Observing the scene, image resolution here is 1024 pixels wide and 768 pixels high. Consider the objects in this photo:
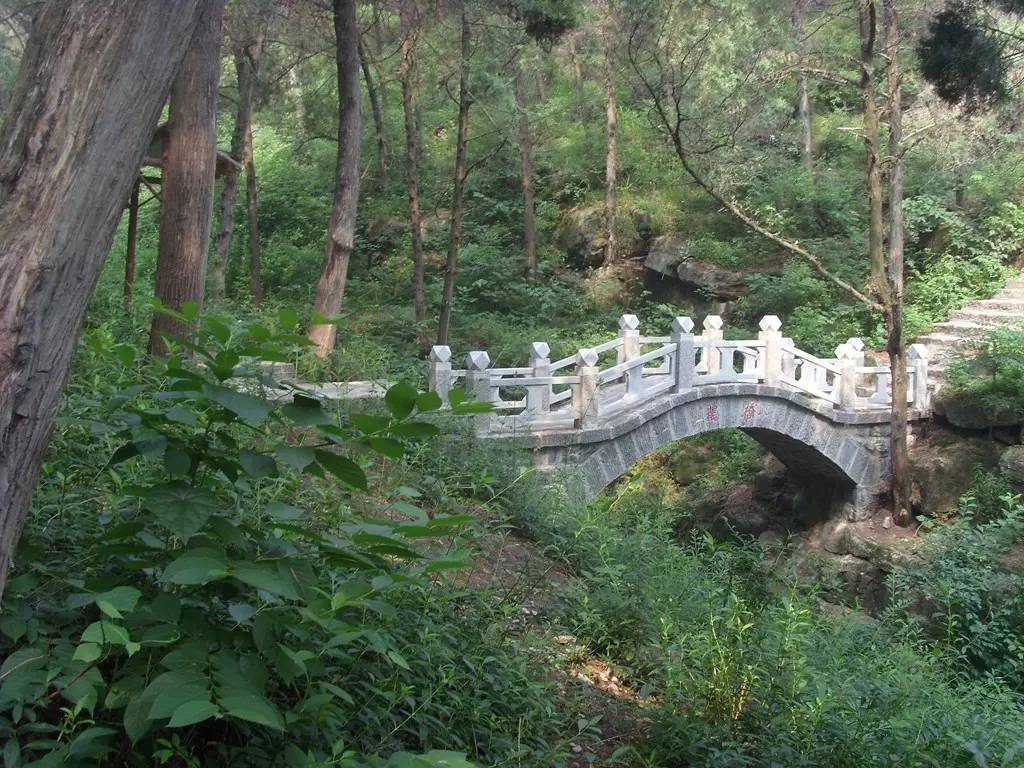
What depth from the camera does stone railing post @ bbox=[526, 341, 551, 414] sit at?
12102 millimetres

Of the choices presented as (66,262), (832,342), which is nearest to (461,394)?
(66,262)

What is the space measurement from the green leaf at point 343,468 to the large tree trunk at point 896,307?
1363 cm

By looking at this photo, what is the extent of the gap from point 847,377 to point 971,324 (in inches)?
196

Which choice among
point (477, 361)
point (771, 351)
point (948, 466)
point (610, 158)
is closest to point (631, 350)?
point (771, 351)

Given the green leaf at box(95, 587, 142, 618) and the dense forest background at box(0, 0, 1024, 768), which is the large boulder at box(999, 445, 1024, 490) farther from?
the green leaf at box(95, 587, 142, 618)

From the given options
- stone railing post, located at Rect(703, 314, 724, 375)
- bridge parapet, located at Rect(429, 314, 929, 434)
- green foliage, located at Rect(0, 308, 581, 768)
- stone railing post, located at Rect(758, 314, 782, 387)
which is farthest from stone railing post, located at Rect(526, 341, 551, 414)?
green foliage, located at Rect(0, 308, 581, 768)

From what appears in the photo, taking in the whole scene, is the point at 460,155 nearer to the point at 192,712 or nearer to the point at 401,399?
the point at 401,399

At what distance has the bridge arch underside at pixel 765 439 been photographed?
12539 mm

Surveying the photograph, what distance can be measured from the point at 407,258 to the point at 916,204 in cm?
1203

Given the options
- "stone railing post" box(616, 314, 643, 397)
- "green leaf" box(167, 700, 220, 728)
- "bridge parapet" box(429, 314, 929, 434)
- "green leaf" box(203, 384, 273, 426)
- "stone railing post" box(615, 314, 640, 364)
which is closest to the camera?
"green leaf" box(167, 700, 220, 728)

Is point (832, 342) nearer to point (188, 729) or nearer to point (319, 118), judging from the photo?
point (319, 118)

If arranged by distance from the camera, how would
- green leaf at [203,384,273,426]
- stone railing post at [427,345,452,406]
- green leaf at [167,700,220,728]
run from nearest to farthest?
1. green leaf at [167,700,220,728]
2. green leaf at [203,384,273,426]
3. stone railing post at [427,345,452,406]

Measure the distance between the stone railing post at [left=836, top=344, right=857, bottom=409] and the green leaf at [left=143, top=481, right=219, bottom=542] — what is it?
14698 mm

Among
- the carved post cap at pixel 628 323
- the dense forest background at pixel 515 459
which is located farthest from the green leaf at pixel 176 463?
the carved post cap at pixel 628 323
